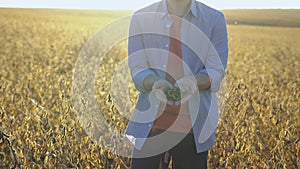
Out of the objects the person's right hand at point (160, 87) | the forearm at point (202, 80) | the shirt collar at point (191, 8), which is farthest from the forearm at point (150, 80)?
the shirt collar at point (191, 8)

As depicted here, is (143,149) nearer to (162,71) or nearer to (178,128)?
(178,128)

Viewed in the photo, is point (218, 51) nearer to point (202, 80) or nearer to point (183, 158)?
point (202, 80)

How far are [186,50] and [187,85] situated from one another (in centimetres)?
21

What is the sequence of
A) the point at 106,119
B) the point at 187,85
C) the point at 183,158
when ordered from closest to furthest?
the point at 187,85
the point at 183,158
the point at 106,119

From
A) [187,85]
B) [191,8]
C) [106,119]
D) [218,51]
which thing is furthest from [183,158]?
[106,119]

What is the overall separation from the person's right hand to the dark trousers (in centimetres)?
27

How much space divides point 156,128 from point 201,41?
1.43 ft

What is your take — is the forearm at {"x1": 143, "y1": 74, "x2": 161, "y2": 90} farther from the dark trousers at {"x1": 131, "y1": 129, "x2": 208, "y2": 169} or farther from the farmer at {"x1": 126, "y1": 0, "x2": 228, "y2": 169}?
the dark trousers at {"x1": 131, "y1": 129, "x2": 208, "y2": 169}

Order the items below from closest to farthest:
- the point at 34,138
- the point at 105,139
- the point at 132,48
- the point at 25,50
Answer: the point at 132,48 < the point at 34,138 < the point at 105,139 < the point at 25,50

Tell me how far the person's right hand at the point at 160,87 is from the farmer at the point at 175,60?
0.07 metres

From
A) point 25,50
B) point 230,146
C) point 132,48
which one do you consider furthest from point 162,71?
point 25,50

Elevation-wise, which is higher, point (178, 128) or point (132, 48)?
point (132, 48)

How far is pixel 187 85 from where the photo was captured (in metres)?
1.82

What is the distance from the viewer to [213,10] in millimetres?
1974
